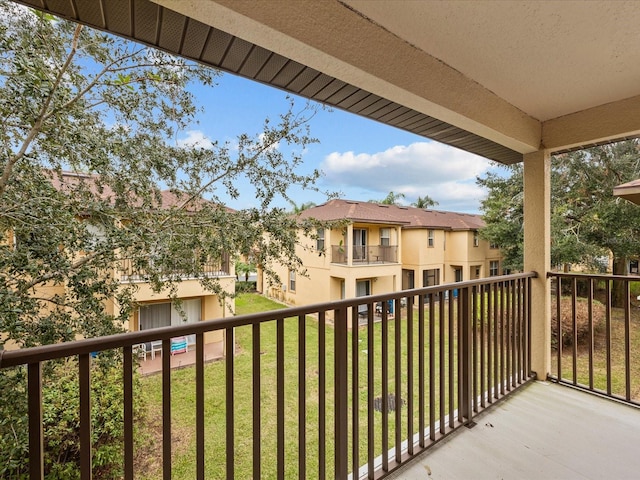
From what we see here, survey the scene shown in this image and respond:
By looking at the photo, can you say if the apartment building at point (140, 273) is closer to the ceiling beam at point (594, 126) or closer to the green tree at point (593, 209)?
the ceiling beam at point (594, 126)

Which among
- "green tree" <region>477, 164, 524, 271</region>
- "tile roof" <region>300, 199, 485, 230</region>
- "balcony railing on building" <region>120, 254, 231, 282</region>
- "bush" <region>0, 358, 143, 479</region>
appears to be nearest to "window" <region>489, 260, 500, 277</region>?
"tile roof" <region>300, 199, 485, 230</region>

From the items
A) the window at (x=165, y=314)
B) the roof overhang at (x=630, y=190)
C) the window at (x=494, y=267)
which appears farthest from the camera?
the window at (x=494, y=267)

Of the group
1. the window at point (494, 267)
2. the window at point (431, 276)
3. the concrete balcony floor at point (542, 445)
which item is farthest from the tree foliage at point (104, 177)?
the window at point (494, 267)

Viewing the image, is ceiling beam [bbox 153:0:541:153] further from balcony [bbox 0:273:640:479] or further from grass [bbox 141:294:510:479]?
grass [bbox 141:294:510:479]

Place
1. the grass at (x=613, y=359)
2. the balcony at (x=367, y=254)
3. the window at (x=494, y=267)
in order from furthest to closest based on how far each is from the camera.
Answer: the window at (x=494, y=267), the balcony at (x=367, y=254), the grass at (x=613, y=359)

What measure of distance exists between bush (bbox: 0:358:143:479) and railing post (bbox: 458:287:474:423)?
8.34 feet

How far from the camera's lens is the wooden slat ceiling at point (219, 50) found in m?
1.24

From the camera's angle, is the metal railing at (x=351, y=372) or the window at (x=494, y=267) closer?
the metal railing at (x=351, y=372)

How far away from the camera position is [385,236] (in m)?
11.3

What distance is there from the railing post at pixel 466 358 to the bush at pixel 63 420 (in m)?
2.54

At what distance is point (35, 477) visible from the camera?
86 cm

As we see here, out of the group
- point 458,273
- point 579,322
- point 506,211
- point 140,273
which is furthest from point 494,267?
point 140,273

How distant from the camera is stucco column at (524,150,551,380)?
2.72 metres

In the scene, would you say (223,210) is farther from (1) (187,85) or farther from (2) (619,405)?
(2) (619,405)
